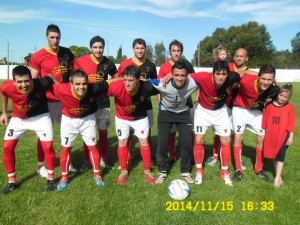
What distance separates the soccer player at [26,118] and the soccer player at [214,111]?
2478mm

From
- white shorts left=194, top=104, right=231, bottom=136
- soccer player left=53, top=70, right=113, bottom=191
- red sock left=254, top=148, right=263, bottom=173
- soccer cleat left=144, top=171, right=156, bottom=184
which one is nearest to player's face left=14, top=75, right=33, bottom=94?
soccer player left=53, top=70, right=113, bottom=191

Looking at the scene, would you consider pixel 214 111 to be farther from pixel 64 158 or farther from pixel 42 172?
pixel 42 172

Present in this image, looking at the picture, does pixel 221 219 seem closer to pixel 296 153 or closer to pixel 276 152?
pixel 276 152

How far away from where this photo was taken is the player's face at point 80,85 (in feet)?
14.4

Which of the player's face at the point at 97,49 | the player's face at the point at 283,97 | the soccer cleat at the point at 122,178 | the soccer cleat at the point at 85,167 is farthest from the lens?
the soccer cleat at the point at 85,167

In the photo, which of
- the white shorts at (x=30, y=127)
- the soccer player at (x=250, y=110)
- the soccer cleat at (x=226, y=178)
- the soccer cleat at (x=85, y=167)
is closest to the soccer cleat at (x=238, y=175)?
Answer: the soccer player at (x=250, y=110)

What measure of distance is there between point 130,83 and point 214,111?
1.58 meters

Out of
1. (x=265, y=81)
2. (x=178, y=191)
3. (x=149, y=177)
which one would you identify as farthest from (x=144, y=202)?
(x=265, y=81)

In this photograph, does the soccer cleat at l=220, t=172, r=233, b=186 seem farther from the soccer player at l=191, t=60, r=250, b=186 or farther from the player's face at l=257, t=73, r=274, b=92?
the player's face at l=257, t=73, r=274, b=92

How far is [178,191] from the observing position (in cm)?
435

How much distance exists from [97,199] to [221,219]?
1822mm

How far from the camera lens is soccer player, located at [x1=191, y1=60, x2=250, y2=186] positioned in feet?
15.8

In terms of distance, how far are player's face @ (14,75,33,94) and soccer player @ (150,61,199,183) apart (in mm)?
1909

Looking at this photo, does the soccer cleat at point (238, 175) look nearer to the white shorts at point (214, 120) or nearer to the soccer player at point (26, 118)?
the white shorts at point (214, 120)
